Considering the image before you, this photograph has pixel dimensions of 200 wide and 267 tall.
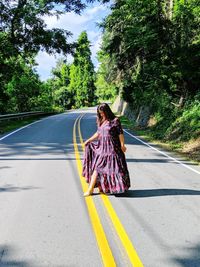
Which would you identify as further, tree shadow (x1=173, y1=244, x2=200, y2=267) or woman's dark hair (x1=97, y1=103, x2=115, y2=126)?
woman's dark hair (x1=97, y1=103, x2=115, y2=126)

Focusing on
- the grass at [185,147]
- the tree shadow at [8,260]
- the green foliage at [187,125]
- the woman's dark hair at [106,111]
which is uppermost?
the woman's dark hair at [106,111]

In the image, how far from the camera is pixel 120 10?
23.4 metres

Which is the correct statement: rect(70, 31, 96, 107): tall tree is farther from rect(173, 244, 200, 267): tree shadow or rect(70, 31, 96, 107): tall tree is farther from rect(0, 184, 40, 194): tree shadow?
rect(173, 244, 200, 267): tree shadow

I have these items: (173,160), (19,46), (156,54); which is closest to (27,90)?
(19,46)

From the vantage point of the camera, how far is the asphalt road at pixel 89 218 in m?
4.71

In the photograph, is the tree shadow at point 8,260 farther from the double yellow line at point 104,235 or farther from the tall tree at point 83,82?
the tall tree at point 83,82

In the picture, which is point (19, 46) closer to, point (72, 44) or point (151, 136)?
point (72, 44)

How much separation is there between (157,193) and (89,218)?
2216mm

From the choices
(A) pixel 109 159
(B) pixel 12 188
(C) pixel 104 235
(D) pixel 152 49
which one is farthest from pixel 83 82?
(C) pixel 104 235

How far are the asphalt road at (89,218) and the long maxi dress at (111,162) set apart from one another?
247mm

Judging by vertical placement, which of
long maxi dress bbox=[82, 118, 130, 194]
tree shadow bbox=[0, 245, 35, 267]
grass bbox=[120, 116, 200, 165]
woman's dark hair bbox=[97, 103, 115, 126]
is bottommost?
grass bbox=[120, 116, 200, 165]

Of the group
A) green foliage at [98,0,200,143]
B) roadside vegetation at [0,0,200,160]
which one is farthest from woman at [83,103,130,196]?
green foliage at [98,0,200,143]

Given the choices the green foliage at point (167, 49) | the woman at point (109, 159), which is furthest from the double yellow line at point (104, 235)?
the green foliage at point (167, 49)

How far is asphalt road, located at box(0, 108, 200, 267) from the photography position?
4.71 meters
